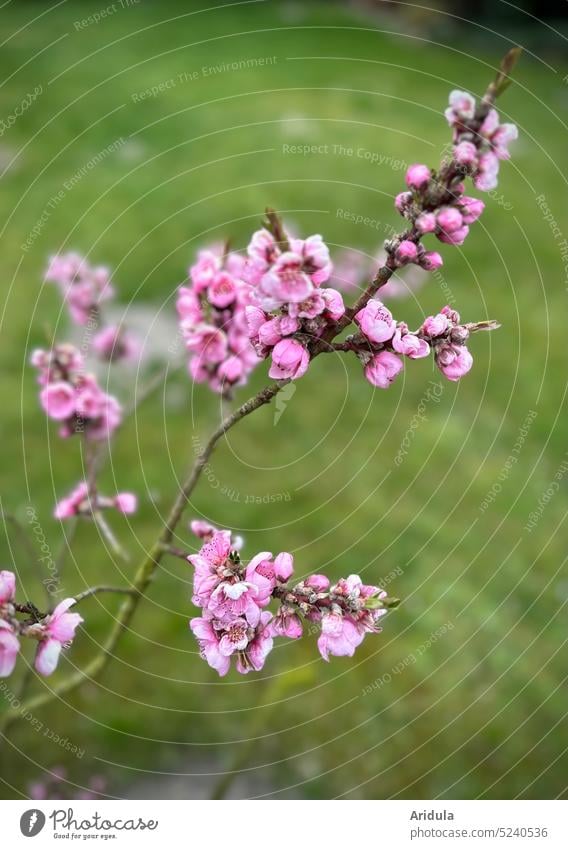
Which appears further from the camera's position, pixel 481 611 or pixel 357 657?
pixel 481 611

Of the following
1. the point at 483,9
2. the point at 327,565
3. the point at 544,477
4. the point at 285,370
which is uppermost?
the point at 483,9

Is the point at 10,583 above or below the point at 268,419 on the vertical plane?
below

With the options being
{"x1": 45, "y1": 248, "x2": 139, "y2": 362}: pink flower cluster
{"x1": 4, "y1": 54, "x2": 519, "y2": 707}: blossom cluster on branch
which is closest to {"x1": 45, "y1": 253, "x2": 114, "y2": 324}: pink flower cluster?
{"x1": 45, "y1": 248, "x2": 139, "y2": 362}: pink flower cluster

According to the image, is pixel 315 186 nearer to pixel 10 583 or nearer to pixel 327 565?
pixel 327 565

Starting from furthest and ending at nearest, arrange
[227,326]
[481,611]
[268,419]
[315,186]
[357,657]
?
[315,186]
[268,419]
[481,611]
[357,657]
[227,326]

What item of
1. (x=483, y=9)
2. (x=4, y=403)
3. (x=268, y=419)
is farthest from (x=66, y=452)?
(x=483, y=9)

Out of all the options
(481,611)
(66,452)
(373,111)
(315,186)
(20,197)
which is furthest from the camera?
(373,111)
